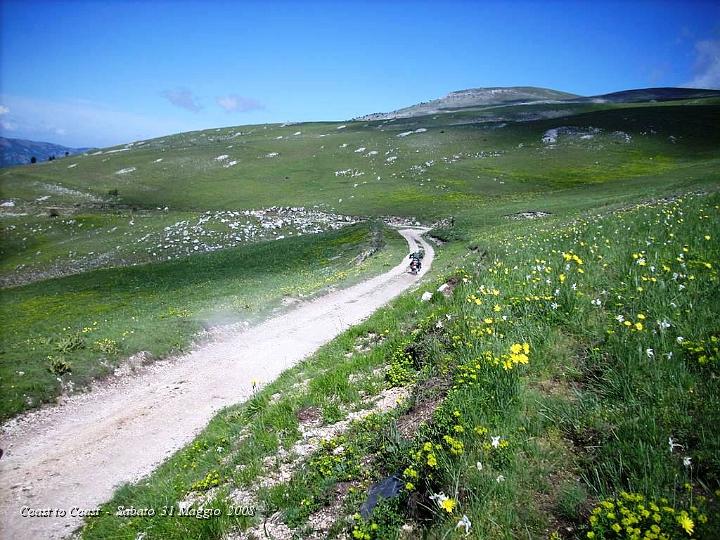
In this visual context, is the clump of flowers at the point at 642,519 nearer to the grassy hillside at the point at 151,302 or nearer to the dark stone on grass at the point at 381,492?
the dark stone on grass at the point at 381,492

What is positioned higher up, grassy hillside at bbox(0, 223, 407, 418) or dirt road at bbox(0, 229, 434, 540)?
grassy hillside at bbox(0, 223, 407, 418)

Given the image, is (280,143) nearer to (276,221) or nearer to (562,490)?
(276,221)

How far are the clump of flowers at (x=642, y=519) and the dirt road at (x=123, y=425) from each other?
39.6ft

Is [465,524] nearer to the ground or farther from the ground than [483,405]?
nearer to the ground

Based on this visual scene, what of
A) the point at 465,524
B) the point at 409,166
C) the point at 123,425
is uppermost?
the point at 409,166

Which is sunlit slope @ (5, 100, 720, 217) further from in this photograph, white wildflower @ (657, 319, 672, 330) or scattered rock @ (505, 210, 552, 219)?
white wildflower @ (657, 319, 672, 330)

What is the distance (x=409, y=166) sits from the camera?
111500 mm

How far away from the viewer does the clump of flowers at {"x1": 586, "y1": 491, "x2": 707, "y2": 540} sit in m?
3.68

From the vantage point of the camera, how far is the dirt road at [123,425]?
10.9 metres

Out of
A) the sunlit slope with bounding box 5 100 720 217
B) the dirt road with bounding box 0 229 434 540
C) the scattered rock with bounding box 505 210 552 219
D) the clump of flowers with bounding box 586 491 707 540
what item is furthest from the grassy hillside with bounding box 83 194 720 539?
the sunlit slope with bounding box 5 100 720 217

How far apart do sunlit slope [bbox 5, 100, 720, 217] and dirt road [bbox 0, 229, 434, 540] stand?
58370 millimetres

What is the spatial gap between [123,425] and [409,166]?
349ft

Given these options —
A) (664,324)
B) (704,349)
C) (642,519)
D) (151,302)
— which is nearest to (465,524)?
(642,519)

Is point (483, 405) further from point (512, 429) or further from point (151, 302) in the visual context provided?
point (151, 302)
